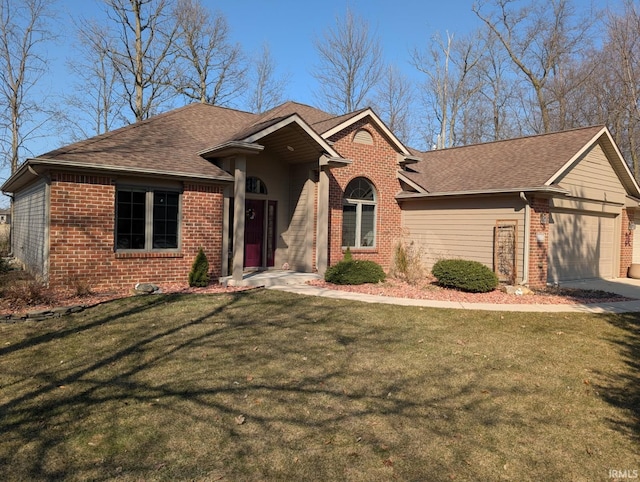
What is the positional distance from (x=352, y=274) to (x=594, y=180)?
925cm

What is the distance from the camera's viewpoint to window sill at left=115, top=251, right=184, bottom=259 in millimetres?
10844

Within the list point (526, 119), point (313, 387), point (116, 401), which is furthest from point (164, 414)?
point (526, 119)

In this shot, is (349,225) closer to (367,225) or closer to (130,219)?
(367,225)

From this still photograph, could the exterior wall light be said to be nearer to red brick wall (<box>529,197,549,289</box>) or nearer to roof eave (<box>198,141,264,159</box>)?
red brick wall (<box>529,197,549,289</box>)

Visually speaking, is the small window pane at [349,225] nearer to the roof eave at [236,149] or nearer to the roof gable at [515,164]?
the roof gable at [515,164]

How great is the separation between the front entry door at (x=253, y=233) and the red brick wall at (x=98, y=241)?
211 centimetres

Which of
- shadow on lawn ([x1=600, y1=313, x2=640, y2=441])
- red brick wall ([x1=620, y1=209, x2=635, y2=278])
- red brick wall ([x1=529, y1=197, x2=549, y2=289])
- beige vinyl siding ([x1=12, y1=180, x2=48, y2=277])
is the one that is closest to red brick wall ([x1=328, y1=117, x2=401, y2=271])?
red brick wall ([x1=529, y1=197, x2=549, y2=289])

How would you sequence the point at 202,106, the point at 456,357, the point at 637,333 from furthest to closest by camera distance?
the point at 202,106 → the point at 637,333 → the point at 456,357

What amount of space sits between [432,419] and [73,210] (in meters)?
9.14

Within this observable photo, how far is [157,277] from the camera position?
11375 mm

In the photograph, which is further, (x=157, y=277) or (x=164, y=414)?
(x=157, y=277)

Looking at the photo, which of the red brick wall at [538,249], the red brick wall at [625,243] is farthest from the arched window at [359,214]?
the red brick wall at [625,243]

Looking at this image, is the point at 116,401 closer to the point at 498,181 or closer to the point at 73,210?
the point at 73,210

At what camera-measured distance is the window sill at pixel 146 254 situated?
427 inches
